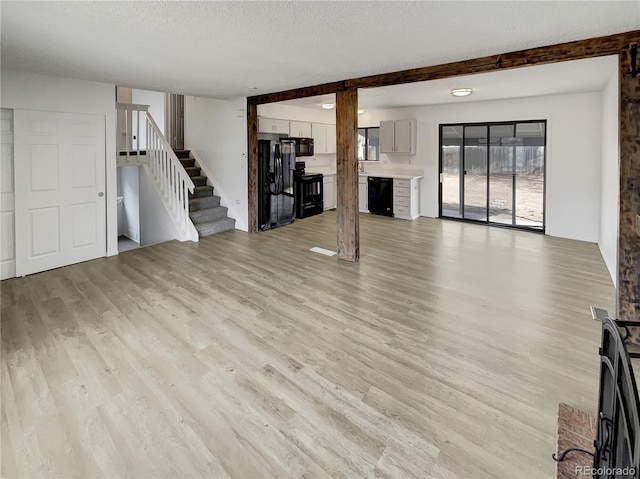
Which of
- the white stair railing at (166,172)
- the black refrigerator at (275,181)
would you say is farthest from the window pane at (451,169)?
the white stair railing at (166,172)

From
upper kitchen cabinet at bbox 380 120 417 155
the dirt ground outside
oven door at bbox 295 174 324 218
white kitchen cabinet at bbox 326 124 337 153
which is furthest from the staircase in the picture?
the dirt ground outside

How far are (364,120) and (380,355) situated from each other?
7525 millimetres

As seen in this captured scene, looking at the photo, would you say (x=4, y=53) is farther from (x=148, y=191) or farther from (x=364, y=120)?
(x=364, y=120)

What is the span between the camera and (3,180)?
14.3 feet

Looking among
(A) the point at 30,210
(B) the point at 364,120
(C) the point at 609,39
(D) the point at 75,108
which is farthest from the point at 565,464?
(B) the point at 364,120

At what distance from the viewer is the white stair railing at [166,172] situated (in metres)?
6.21

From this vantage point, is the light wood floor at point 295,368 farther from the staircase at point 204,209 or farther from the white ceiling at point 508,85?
the white ceiling at point 508,85

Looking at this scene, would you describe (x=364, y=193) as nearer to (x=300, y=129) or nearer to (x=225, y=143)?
(x=300, y=129)

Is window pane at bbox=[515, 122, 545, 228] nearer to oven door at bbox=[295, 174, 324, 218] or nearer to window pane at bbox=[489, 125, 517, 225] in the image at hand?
window pane at bbox=[489, 125, 517, 225]

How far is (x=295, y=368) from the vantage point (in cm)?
261

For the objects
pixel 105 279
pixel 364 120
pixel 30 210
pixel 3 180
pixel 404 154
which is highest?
pixel 364 120

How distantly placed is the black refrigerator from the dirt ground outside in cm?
346

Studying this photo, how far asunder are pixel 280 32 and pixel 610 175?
15.0 feet

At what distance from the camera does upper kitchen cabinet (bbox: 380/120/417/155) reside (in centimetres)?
816
